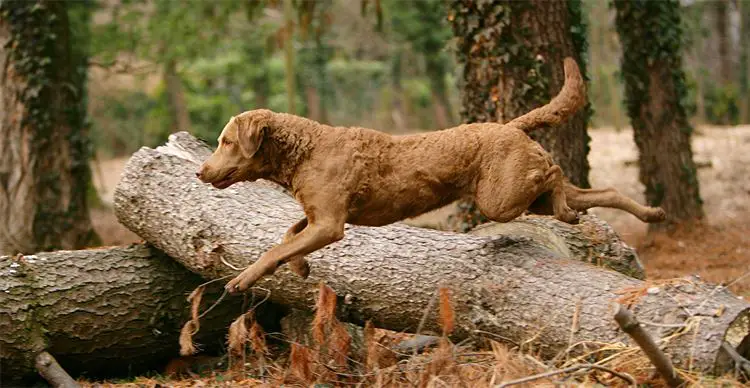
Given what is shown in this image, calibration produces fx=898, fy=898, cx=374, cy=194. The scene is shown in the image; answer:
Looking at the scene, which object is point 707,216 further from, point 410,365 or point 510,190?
point 410,365

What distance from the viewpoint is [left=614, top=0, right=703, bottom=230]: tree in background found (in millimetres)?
12594

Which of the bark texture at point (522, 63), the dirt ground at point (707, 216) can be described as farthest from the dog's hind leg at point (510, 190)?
the dirt ground at point (707, 216)

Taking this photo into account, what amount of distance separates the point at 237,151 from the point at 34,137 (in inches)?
279

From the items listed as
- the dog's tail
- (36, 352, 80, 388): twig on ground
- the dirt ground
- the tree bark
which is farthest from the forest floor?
the tree bark

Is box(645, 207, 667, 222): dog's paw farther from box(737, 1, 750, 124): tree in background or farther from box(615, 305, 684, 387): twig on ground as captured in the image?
box(737, 1, 750, 124): tree in background

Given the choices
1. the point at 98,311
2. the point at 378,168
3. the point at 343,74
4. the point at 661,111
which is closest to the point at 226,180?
the point at 378,168

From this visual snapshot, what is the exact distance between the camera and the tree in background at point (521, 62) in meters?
9.11

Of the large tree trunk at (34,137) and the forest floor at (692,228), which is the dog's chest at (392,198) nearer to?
the forest floor at (692,228)

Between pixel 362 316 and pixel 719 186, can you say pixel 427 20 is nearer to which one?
pixel 719 186

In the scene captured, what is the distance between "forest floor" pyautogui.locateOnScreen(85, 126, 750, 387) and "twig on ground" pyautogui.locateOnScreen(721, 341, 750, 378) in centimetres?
78

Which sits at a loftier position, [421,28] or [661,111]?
[421,28]

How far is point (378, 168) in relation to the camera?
622 centimetres

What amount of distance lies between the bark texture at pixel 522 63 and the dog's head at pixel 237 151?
3.69 metres

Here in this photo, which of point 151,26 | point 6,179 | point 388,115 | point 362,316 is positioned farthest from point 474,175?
point 388,115
